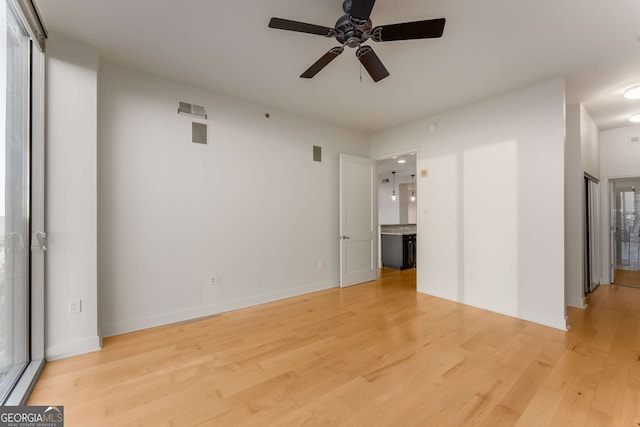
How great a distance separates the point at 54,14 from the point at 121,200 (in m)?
1.66

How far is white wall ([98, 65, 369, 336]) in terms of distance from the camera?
2.91 meters

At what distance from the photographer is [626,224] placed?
17.5ft

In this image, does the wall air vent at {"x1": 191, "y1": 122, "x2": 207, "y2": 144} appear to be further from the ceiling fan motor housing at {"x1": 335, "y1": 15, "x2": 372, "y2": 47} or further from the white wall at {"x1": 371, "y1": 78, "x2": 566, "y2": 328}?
the white wall at {"x1": 371, "y1": 78, "x2": 566, "y2": 328}

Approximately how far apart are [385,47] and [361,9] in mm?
977

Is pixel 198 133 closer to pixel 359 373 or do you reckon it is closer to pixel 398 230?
pixel 359 373

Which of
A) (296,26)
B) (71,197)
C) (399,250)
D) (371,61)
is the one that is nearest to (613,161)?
(399,250)

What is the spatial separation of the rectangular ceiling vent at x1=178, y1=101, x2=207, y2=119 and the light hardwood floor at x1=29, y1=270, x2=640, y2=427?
2.58 m

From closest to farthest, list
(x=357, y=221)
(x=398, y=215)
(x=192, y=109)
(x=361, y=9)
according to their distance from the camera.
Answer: (x=361, y=9) < (x=192, y=109) < (x=357, y=221) < (x=398, y=215)

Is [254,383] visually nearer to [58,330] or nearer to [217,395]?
[217,395]

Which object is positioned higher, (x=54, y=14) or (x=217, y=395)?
(x=54, y=14)

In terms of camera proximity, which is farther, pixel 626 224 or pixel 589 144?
pixel 626 224

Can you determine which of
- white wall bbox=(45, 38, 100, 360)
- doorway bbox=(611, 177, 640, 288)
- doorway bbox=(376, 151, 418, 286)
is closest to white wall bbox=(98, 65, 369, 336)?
white wall bbox=(45, 38, 100, 360)

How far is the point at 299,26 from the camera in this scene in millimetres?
1873

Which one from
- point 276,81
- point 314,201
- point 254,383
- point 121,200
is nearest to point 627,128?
point 314,201
